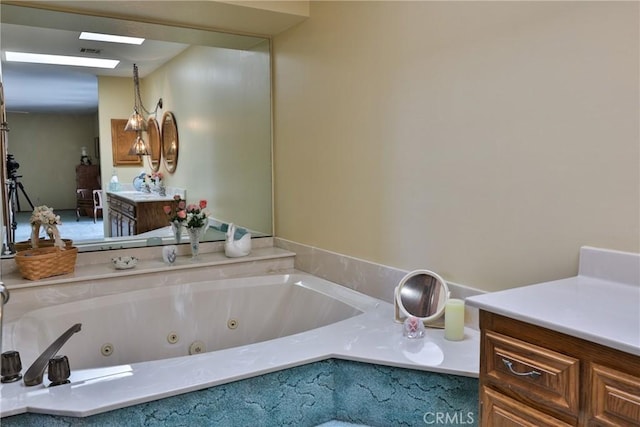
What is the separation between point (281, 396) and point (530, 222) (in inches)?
42.5

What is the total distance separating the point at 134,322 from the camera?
8.63 feet

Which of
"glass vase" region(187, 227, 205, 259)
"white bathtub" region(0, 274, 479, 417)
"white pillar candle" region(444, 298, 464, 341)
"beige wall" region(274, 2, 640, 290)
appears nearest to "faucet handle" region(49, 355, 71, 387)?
"white bathtub" region(0, 274, 479, 417)

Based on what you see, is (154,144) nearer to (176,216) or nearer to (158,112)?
(158,112)

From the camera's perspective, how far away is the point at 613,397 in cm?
99

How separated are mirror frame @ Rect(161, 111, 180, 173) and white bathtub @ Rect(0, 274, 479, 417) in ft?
3.07

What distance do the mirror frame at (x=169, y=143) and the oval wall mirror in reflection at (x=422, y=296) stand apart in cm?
192

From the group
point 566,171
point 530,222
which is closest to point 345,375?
point 530,222

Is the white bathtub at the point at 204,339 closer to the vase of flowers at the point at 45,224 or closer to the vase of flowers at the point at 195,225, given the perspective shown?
the vase of flowers at the point at 195,225

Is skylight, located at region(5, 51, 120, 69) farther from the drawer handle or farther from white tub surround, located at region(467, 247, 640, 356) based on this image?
the drawer handle

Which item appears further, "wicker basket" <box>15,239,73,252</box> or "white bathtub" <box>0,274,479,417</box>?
"wicker basket" <box>15,239,73,252</box>

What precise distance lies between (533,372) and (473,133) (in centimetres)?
104

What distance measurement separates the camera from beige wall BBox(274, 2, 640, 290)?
4.81ft

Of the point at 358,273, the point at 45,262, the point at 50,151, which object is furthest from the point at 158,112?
the point at 358,273

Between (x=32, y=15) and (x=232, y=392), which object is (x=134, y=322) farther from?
(x=32, y=15)
